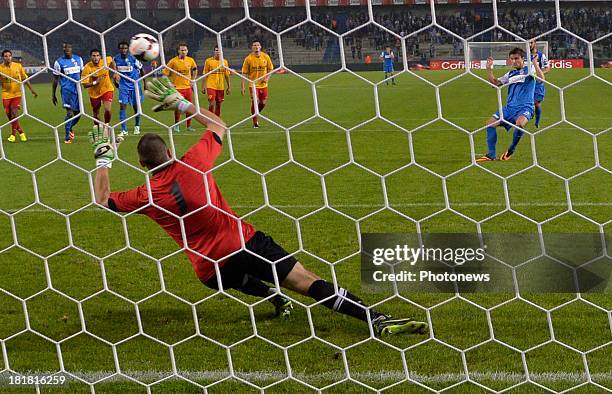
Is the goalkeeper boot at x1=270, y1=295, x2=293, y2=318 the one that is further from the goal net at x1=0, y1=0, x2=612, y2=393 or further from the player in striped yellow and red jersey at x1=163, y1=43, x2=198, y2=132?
the player in striped yellow and red jersey at x1=163, y1=43, x2=198, y2=132

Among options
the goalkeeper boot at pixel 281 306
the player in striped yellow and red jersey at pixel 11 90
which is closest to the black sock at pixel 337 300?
the goalkeeper boot at pixel 281 306

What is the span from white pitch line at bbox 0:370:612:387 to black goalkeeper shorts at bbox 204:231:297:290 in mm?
552

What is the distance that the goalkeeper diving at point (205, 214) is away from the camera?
3682mm

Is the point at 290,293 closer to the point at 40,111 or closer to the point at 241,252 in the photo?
the point at 241,252

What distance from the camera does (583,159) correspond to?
9.47 m

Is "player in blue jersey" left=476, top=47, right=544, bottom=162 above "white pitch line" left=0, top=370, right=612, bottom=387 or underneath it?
above

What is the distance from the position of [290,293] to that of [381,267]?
558 millimetres

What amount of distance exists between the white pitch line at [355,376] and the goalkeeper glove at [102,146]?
36.8 inches

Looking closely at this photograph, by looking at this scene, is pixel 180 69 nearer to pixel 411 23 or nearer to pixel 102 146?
pixel 411 23

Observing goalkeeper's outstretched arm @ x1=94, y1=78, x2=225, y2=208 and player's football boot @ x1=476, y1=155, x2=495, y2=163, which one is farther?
player's football boot @ x1=476, y1=155, x2=495, y2=163

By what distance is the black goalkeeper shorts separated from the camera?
3.90 m

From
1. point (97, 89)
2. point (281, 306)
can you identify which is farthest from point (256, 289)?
point (97, 89)

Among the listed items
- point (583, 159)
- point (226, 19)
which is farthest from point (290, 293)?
point (583, 159)

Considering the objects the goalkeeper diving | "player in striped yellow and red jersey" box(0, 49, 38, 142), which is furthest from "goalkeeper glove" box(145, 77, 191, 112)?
"player in striped yellow and red jersey" box(0, 49, 38, 142)
